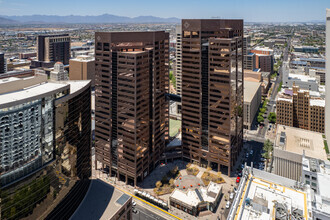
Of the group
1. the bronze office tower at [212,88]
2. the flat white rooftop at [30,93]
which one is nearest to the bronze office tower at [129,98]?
the bronze office tower at [212,88]

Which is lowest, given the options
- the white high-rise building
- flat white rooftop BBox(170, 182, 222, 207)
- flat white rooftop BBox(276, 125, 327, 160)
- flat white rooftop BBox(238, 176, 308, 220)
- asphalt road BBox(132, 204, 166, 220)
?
asphalt road BBox(132, 204, 166, 220)

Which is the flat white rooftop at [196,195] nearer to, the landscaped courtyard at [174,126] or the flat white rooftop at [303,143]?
the flat white rooftop at [303,143]

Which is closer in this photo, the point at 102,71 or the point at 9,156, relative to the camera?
Answer: the point at 9,156

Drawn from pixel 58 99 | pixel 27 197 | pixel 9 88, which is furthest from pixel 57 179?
pixel 9 88

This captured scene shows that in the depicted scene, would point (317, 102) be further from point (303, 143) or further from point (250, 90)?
point (303, 143)

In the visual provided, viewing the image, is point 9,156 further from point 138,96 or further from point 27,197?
point 138,96

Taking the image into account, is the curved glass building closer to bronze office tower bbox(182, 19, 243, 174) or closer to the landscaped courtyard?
bronze office tower bbox(182, 19, 243, 174)

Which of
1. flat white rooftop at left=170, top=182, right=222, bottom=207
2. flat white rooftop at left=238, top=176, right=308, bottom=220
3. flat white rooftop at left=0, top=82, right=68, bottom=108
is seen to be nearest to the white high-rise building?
flat white rooftop at left=170, top=182, right=222, bottom=207
